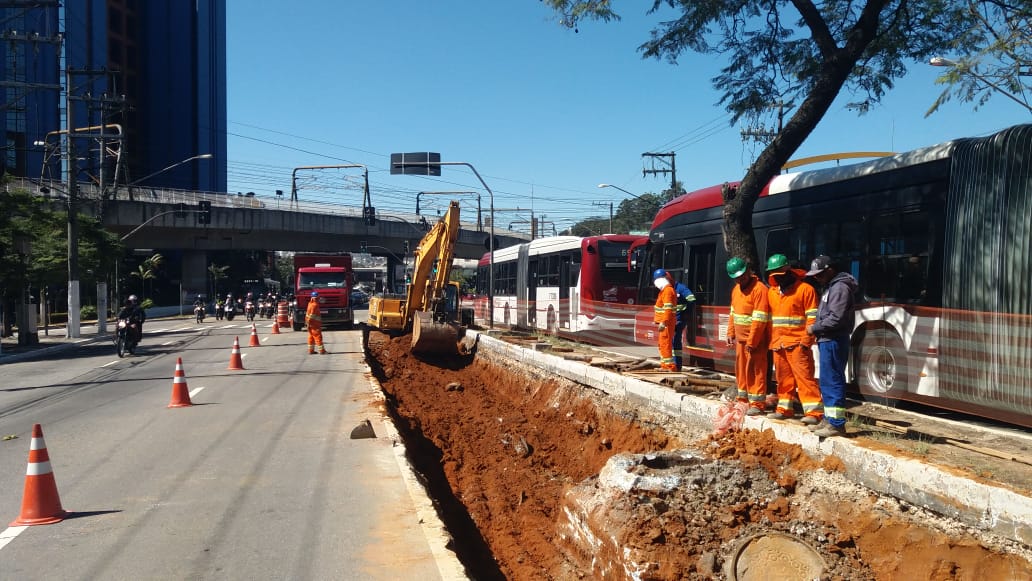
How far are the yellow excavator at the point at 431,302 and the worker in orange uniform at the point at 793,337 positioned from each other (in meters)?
13.5

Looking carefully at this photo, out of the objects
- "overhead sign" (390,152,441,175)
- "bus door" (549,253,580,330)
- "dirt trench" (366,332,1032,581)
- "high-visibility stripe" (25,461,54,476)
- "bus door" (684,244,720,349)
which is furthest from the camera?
"overhead sign" (390,152,441,175)

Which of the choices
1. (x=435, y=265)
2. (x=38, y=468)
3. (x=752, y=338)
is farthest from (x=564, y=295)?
(x=38, y=468)

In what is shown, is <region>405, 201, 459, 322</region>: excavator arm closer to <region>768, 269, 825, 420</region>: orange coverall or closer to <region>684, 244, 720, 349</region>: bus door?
<region>684, 244, 720, 349</region>: bus door

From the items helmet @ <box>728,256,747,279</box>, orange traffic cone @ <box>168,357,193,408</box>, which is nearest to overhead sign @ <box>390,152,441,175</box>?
orange traffic cone @ <box>168,357,193,408</box>

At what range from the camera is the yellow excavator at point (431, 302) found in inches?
784

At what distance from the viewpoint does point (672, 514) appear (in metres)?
6.07

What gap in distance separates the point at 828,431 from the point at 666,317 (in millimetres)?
5293

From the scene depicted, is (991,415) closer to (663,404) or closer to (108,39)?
(663,404)

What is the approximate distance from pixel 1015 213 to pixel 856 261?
7.33 ft

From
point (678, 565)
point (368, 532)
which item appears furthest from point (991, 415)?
point (368, 532)

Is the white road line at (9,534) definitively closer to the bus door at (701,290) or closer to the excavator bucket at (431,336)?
the bus door at (701,290)

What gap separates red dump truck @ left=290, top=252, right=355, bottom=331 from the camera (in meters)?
31.1

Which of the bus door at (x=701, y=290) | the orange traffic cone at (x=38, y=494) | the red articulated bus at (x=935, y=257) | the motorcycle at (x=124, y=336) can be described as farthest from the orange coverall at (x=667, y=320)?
the motorcycle at (x=124, y=336)

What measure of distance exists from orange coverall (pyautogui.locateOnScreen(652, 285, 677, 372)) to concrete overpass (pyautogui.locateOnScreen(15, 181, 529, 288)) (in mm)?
27947
